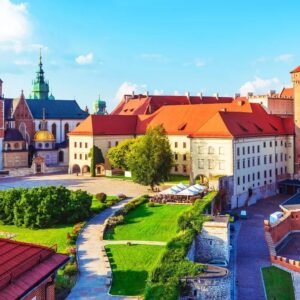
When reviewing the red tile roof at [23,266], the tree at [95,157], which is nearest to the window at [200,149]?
the tree at [95,157]

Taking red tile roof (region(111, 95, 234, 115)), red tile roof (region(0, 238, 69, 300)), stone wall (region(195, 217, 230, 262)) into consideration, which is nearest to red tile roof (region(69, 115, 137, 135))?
red tile roof (region(111, 95, 234, 115))

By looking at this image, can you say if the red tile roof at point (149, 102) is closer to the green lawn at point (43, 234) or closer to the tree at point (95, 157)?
the tree at point (95, 157)

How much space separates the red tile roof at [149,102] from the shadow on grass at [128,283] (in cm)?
5645

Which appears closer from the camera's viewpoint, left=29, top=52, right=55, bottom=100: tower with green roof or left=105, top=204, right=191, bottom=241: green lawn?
left=105, top=204, right=191, bottom=241: green lawn

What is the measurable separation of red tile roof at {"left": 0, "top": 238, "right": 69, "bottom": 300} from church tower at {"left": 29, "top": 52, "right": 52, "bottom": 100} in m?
104

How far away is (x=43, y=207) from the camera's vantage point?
4009 cm

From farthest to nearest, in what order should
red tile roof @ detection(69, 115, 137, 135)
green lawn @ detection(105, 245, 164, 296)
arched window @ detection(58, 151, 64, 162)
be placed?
arched window @ detection(58, 151, 64, 162)
red tile roof @ detection(69, 115, 137, 135)
green lawn @ detection(105, 245, 164, 296)

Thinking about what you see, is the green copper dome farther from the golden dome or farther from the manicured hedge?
the manicured hedge

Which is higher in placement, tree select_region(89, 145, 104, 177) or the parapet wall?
tree select_region(89, 145, 104, 177)

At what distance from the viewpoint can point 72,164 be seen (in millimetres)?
74250

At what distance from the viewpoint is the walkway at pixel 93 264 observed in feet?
79.4

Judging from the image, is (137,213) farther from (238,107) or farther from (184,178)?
(238,107)

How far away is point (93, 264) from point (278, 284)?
465 inches

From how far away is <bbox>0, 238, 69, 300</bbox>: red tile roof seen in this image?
13.3m
